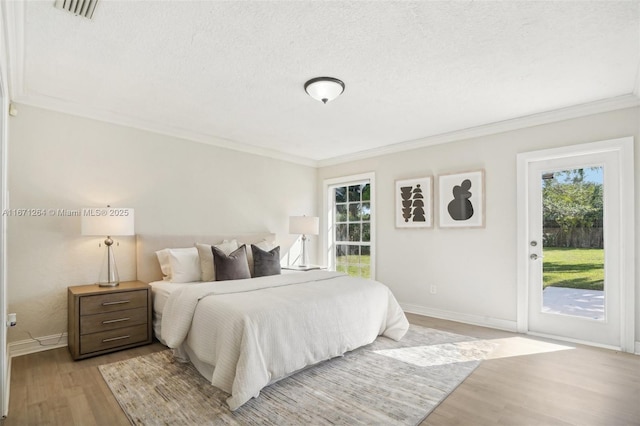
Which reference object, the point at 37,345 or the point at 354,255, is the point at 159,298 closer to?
the point at 37,345

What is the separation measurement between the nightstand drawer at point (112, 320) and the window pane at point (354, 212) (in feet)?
11.1

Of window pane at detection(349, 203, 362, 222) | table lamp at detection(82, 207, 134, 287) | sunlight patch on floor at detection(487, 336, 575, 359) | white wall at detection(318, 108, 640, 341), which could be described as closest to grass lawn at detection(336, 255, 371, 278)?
white wall at detection(318, 108, 640, 341)

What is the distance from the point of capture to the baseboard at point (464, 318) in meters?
3.87

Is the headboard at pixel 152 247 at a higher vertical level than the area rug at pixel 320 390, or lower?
higher

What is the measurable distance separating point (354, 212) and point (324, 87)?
3070mm

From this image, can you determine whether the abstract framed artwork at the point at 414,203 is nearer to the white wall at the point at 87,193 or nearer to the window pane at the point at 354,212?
the window pane at the point at 354,212

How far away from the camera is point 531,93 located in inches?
122

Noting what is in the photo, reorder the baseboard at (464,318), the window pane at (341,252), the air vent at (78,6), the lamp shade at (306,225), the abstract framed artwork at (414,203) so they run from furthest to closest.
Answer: the window pane at (341,252) → the lamp shade at (306,225) → the abstract framed artwork at (414,203) → the baseboard at (464,318) → the air vent at (78,6)

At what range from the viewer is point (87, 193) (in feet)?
11.4

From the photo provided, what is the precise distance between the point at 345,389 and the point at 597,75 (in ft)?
10.6

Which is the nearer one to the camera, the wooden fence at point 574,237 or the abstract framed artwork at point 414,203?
the wooden fence at point 574,237

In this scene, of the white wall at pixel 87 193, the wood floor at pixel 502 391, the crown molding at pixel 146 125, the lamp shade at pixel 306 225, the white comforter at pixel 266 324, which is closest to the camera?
the wood floor at pixel 502 391

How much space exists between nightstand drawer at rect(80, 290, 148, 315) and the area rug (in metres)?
0.52

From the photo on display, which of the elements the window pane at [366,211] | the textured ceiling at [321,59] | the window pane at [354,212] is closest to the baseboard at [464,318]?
the window pane at [366,211]
